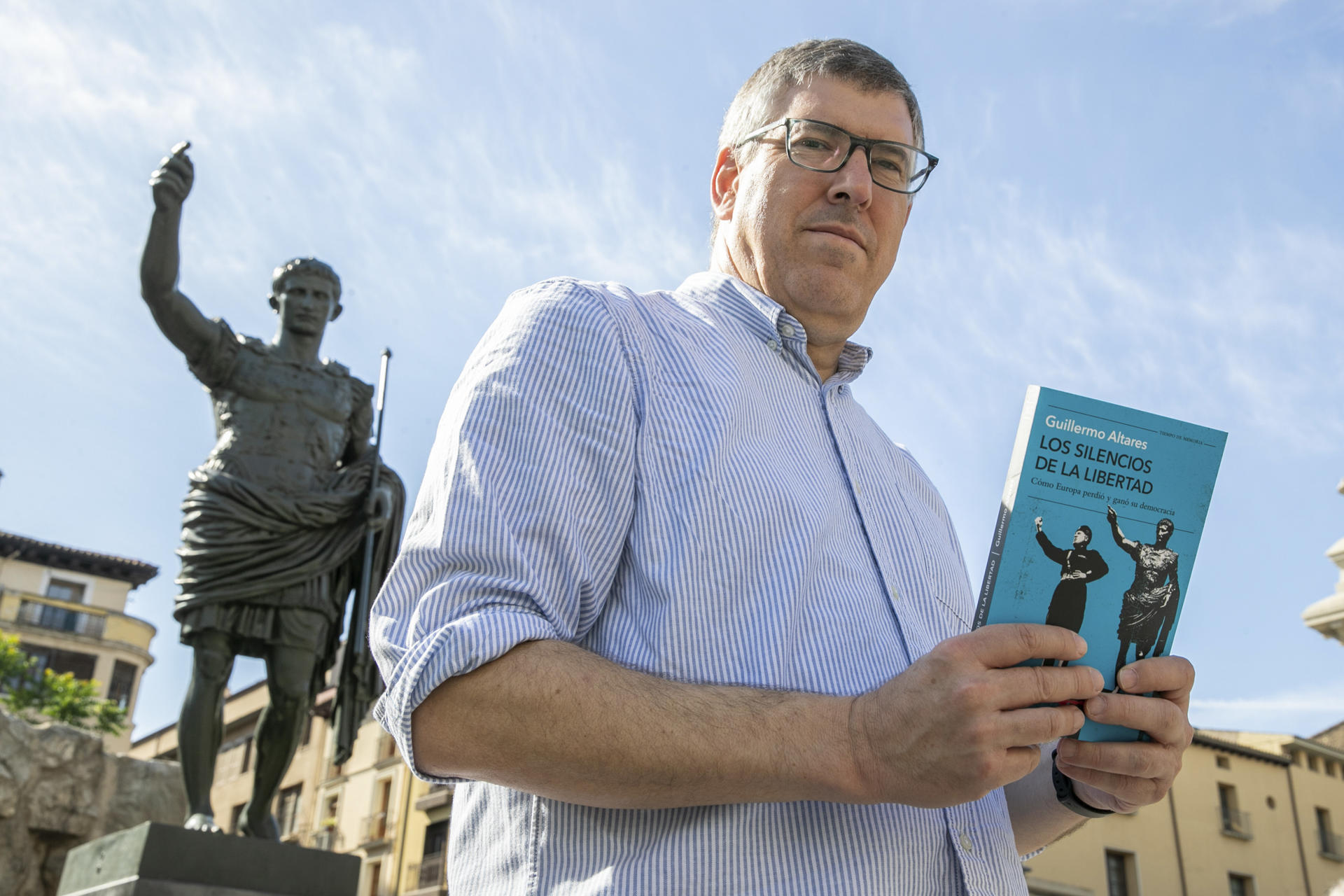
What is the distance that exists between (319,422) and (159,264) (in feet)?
3.35

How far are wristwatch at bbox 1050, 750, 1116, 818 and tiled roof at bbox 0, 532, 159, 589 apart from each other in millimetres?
61107

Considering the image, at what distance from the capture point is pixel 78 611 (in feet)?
182

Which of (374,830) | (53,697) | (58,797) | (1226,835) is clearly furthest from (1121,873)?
(53,697)

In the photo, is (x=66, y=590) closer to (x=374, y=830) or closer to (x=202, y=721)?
(x=374, y=830)

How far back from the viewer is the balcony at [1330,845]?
115ft

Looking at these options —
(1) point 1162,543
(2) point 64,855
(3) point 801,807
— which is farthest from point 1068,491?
(2) point 64,855

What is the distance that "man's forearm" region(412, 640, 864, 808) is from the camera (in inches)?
50.0

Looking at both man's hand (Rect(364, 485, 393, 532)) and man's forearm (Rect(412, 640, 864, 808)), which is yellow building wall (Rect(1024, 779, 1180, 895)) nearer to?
man's hand (Rect(364, 485, 393, 532))

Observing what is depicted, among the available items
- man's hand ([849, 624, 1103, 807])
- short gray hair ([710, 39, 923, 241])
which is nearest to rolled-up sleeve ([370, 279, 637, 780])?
man's hand ([849, 624, 1103, 807])

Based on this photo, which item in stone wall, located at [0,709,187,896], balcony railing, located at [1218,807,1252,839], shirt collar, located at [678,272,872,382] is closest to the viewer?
shirt collar, located at [678,272,872,382]

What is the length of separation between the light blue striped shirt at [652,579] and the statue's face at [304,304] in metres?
4.60

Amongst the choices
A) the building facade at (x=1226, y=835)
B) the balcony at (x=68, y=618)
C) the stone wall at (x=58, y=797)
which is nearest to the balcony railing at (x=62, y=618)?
the balcony at (x=68, y=618)

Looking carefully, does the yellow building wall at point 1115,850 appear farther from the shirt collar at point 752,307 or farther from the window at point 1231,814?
the shirt collar at point 752,307

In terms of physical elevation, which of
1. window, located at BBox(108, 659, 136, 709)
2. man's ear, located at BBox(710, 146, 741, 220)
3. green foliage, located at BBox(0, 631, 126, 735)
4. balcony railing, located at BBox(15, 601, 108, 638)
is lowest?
man's ear, located at BBox(710, 146, 741, 220)
